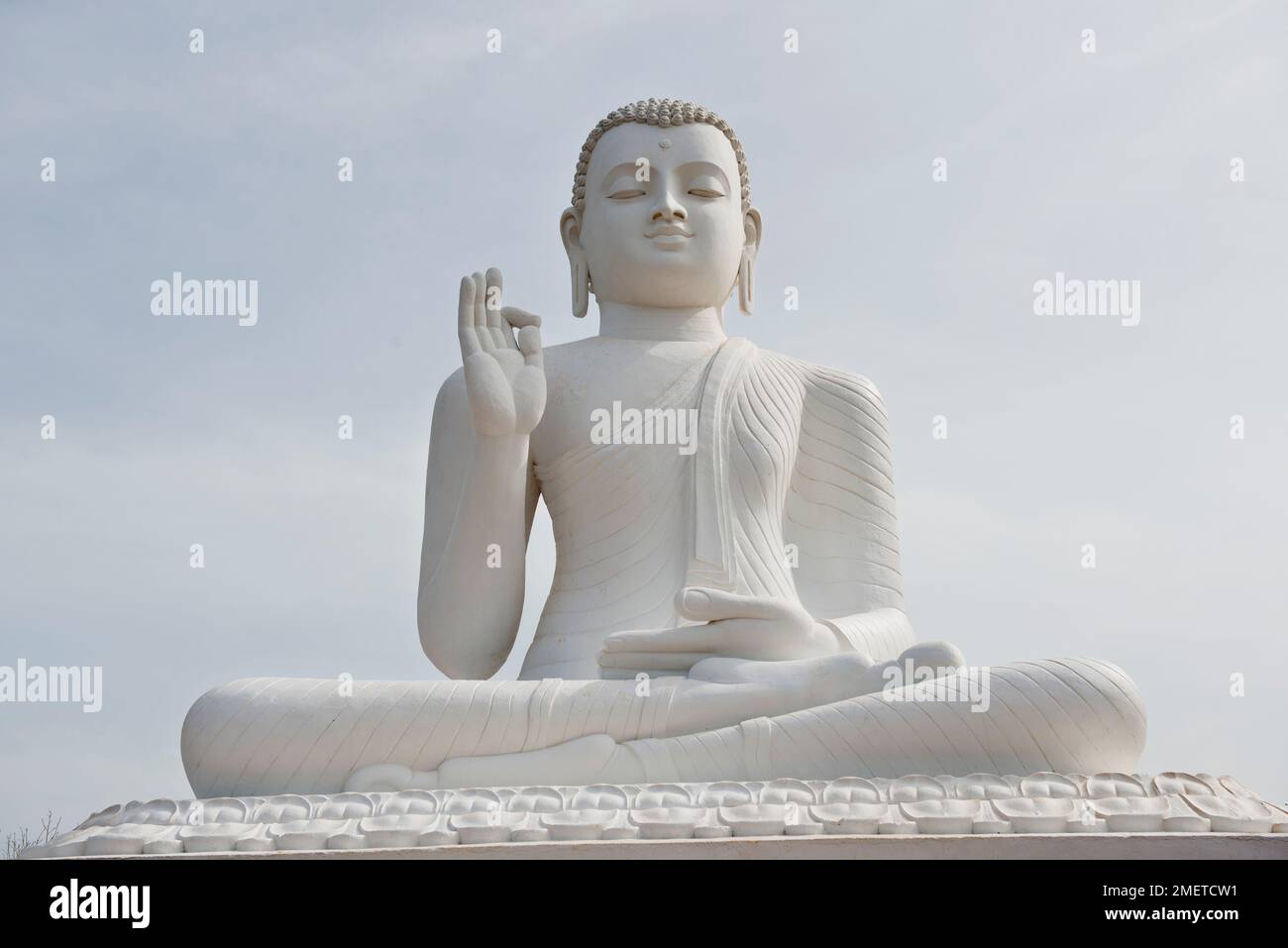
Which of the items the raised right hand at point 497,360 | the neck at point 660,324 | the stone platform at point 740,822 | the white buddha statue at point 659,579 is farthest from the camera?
the neck at point 660,324

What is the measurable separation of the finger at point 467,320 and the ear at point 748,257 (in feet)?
4.95

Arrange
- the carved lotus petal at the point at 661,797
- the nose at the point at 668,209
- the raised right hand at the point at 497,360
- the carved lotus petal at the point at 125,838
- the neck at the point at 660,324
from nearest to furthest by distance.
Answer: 1. the carved lotus petal at the point at 125,838
2. the carved lotus petal at the point at 661,797
3. the raised right hand at the point at 497,360
4. the nose at the point at 668,209
5. the neck at the point at 660,324

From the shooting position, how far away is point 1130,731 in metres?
5.64

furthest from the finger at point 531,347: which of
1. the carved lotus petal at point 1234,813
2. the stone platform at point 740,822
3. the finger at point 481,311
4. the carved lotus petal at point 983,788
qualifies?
the carved lotus petal at point 1234,813

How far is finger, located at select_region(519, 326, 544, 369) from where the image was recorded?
21.6 feet

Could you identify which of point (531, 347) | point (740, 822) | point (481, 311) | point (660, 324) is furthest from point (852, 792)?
point (660, 324)

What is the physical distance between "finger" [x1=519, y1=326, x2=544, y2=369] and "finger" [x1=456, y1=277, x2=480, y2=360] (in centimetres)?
17

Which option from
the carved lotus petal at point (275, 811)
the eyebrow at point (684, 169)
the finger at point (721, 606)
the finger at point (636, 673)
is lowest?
the carved lotus petal at point (275, 811)

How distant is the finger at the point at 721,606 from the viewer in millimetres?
6129

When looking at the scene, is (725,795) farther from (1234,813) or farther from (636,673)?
(1234,813)

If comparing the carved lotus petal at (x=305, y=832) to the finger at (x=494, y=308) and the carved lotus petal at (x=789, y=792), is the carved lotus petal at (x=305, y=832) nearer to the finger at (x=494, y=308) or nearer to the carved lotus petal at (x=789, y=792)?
the carved lotus petal at (x=789, y=792)

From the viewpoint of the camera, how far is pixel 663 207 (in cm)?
728
